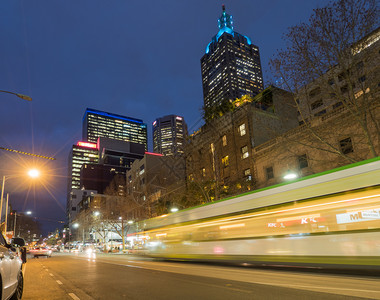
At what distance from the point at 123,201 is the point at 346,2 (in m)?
48.2

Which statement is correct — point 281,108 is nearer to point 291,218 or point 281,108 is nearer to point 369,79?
point 369,79

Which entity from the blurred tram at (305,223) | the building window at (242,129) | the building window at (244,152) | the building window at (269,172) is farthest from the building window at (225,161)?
the blurred tram at (305,223)

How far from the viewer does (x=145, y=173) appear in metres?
68.7

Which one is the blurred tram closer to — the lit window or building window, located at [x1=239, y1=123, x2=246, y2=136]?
building window, located at [x1=239, y1=123, x2=246, y2=136]

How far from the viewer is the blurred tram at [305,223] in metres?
9.24

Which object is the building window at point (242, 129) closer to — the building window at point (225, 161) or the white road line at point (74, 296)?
the building window at point (225, 161)

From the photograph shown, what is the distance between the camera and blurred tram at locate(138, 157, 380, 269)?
30.3 feet

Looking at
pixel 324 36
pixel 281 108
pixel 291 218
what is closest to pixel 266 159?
pixel 281 108

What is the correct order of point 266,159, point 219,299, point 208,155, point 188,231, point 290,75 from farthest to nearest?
point 208,155
point 266,159
point 188,231
point 290,75
point 219,299

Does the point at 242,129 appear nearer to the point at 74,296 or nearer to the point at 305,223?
the point at 305,223

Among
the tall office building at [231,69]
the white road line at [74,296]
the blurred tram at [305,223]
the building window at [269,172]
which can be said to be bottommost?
the white road line at [74,296]

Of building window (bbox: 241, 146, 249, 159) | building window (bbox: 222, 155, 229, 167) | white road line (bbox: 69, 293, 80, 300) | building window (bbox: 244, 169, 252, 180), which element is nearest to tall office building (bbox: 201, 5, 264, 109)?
building window (bbox: 222, 155, 229, 167)

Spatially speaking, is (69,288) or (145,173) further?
(145,173)

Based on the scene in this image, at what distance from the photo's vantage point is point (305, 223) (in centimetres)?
1123
